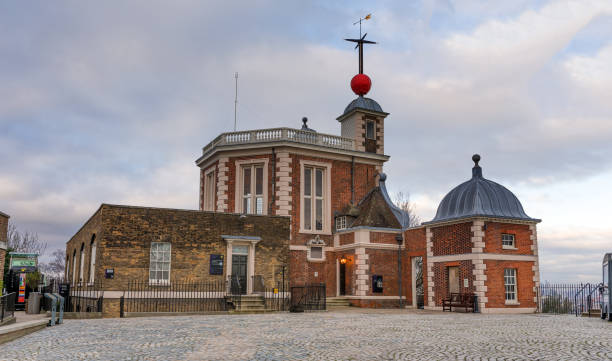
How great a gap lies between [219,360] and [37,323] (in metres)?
8.07

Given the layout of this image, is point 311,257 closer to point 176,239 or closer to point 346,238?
point 346,238

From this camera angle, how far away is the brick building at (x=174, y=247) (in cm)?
2244

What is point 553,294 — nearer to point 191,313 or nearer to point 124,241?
point 191,313

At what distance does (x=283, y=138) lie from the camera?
3017 centimetres

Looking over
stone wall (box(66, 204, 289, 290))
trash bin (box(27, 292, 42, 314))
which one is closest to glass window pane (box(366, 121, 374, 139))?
stone wall (box(66, 204, 289, 290))

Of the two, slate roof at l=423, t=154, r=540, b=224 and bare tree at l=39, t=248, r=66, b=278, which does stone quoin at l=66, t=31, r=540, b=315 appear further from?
bare tree at l=39, t=248, r=66, b=278

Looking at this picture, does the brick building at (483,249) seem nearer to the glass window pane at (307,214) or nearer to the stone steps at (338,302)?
the stone steps at (338,302)

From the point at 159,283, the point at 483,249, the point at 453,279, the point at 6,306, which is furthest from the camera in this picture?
the point at 453,279

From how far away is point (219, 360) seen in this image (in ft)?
30.4

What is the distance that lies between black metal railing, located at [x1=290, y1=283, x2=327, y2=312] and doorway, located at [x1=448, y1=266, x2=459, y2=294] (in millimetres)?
6237

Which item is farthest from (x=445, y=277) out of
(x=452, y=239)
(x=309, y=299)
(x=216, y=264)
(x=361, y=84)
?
(x=361, y=84)

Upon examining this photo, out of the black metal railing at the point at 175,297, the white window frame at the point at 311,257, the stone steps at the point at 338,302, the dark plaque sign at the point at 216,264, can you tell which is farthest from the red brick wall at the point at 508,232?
the black metal railing at the point at 175,297

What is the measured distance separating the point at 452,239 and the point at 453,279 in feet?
7.68

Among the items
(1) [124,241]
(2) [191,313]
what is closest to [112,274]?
(1) [124,241]
